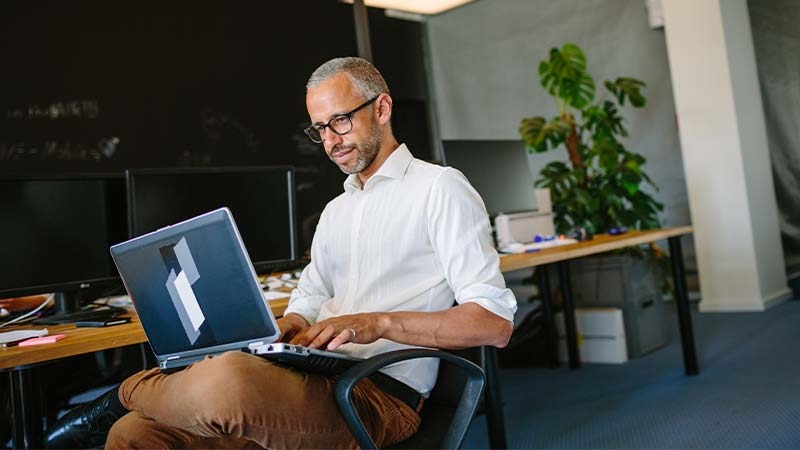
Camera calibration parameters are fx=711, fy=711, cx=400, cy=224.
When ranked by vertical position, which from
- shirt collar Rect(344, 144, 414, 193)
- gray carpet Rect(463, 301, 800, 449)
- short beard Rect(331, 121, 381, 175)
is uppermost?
short beard Rect(331, 121, 381, 175)

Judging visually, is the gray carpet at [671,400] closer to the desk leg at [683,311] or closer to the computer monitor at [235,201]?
the desk leg at [683,311]

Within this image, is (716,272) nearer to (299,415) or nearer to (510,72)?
(510,72)

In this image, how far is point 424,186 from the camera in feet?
5.43

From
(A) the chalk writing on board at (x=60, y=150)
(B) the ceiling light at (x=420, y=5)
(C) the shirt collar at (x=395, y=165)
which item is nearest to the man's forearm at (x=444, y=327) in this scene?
(C) the shirt collar at (x=395, y=165)

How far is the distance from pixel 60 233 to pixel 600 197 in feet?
10.6

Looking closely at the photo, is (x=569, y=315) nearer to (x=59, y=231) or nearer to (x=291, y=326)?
(x=291, y=326)

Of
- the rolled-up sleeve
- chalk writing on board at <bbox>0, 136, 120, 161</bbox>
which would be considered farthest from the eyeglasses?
chalk writing on board at <bbox>0, 136, 120, 161</bbox>

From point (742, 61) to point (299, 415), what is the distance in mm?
4661

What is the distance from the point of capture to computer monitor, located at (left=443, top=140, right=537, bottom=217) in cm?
345

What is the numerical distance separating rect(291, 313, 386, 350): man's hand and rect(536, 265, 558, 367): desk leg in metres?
2.62

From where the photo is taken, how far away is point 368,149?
5.75 ft

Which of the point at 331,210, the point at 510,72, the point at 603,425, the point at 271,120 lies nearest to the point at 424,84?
the point at 510,72

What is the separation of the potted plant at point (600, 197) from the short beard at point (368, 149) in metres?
2.61

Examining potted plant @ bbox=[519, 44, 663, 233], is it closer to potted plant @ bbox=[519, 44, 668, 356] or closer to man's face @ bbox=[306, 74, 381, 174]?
potted plant @ bbox=[519, 44, 668, 356]
